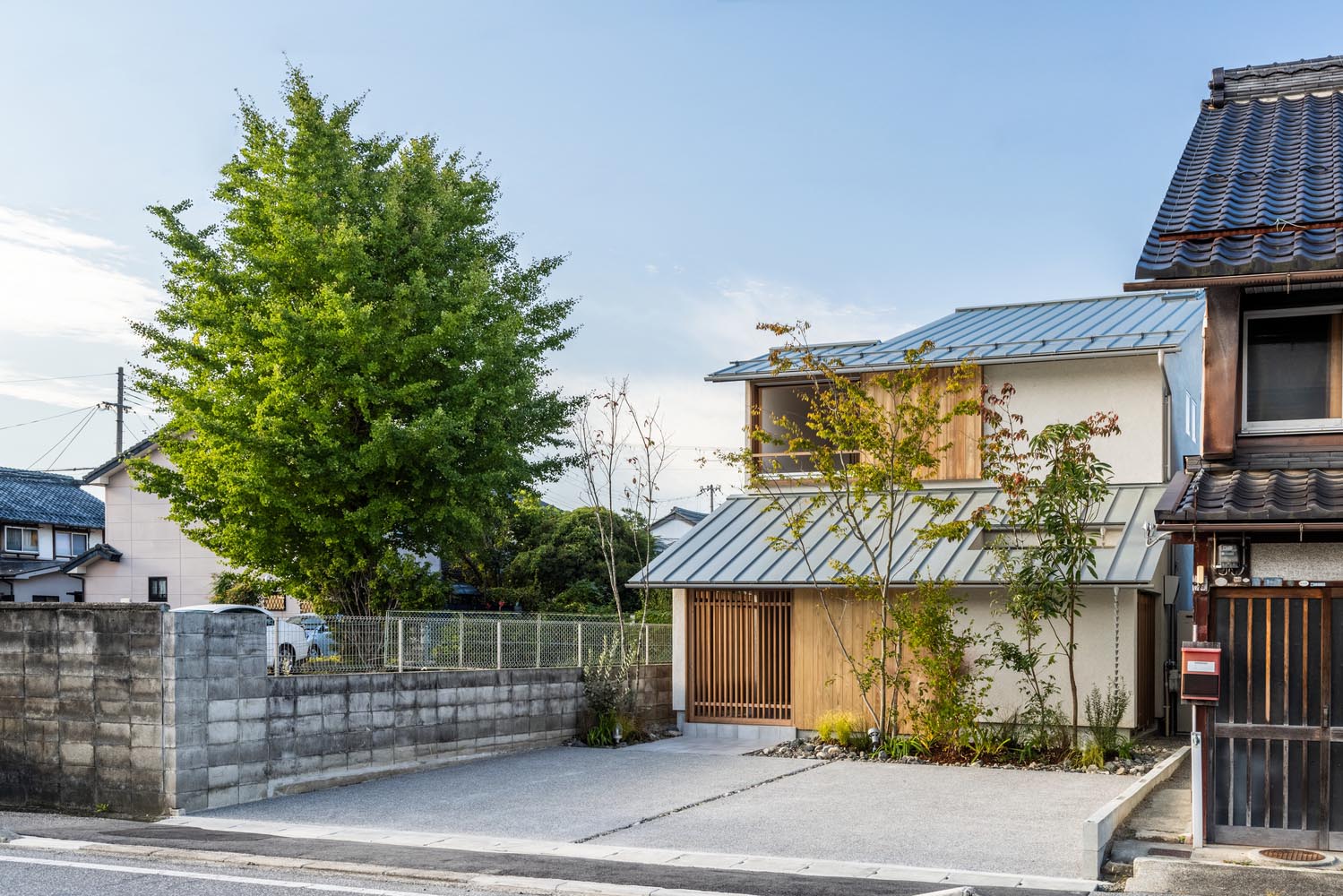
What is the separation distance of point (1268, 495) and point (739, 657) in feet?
36.0

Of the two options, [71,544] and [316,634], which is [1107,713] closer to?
[316,634]

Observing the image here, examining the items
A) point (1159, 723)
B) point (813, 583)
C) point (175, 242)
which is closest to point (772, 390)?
point (813, 583)

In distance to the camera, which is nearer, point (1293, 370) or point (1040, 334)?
point (1293, 370)

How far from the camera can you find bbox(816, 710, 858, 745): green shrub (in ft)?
56.6

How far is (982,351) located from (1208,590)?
10.7 meters

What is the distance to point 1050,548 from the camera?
15.8 meters

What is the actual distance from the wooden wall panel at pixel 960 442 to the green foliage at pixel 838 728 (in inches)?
169

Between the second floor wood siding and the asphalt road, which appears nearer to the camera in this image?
the asphalt road

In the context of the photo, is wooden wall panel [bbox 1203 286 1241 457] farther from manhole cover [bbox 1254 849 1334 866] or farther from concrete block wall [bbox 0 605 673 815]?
concrete block wall [bbox 0 605 673 815]

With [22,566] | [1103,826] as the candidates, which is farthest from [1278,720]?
[22,566]

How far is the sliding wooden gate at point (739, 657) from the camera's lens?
1914 centimetres

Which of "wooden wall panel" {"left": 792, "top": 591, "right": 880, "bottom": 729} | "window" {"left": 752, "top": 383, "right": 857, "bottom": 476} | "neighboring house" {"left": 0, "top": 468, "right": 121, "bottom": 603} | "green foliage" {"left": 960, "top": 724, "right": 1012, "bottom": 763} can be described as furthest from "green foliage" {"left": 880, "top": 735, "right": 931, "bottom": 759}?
"neighboring house" {"left": 0, "top": 468, "right": 121, "bottom": 603}

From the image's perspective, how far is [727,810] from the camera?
1217cm

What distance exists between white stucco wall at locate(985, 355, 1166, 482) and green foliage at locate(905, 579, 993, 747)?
→ 13.4ft
